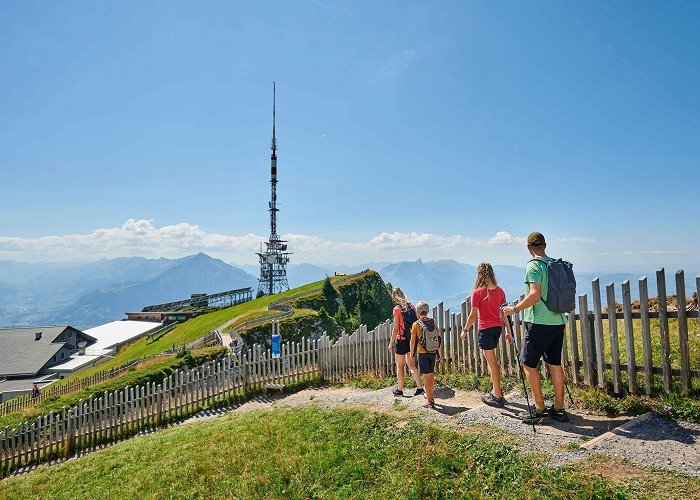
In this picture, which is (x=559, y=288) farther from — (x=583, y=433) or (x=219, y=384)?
(x=219, y=384)

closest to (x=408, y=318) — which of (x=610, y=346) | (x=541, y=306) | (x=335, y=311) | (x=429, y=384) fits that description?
(x=429, y=384)

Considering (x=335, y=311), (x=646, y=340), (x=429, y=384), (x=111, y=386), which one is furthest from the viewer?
(x=335, y=311)

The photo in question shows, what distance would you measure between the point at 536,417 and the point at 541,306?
1.66 m

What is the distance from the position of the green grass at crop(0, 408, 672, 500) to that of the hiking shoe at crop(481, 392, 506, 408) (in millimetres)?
1522

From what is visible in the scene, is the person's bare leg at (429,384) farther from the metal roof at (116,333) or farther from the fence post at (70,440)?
the metal roof at (116,333)

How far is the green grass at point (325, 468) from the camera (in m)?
4.39

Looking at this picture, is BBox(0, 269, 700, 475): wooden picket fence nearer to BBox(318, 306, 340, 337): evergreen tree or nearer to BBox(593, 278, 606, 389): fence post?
BBox(593, 278, 606, 389): fence post

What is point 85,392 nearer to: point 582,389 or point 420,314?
point 420,314

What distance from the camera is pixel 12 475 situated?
12.1 metres

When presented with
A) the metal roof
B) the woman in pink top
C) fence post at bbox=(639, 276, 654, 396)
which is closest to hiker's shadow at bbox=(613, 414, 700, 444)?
fence post at bbox=(639, 276, 654, 396)

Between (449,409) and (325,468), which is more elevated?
(449,409)

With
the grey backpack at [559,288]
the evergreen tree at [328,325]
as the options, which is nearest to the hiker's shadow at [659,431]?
the grey backpack at [559,288]

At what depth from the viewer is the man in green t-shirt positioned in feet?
19.6

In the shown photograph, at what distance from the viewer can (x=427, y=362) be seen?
7.66 metres
